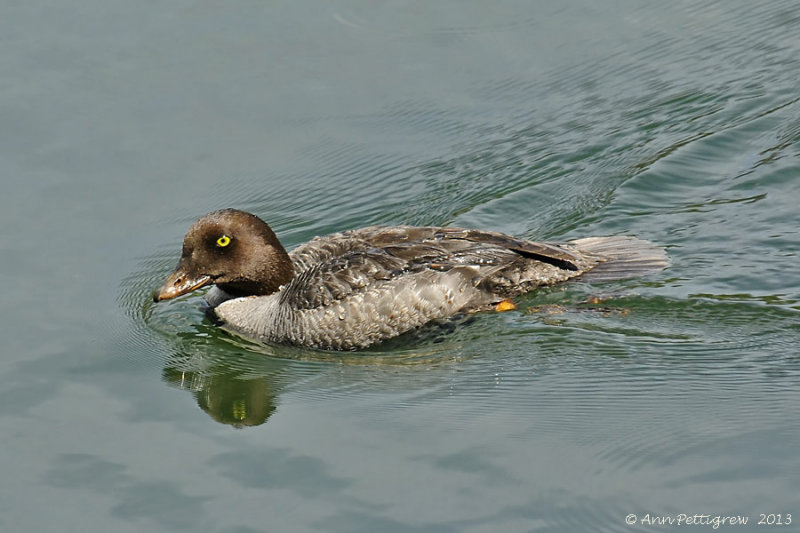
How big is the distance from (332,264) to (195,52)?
17.1ft

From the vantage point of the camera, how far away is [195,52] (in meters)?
14.8

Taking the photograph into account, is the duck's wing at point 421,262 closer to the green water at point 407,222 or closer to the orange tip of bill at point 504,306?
the orange tip of bill at point 504,306

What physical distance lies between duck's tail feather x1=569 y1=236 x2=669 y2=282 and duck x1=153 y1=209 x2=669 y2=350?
0.01 meters

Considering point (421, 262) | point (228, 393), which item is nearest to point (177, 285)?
point (228, 393)

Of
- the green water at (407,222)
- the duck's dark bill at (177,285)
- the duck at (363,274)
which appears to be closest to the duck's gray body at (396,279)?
the duck at (363,274)

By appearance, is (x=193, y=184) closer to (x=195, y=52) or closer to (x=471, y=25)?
(x=195, y=52)

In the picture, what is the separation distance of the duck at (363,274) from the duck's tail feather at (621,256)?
0.04 ft

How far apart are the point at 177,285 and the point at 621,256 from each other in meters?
4.27

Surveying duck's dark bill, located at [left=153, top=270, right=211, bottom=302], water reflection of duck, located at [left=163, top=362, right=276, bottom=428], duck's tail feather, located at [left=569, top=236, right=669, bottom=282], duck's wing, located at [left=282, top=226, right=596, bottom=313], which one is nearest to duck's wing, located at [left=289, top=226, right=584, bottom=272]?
duck's wing, located at [left=282, top=226, right=596, bottom=313]

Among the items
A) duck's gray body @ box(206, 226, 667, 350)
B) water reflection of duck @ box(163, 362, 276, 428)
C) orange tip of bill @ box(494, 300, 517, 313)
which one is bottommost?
water reflection of duck @ box(163, 362, 276, 428)

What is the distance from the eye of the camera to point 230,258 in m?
11.0

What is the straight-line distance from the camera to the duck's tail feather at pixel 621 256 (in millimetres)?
11125

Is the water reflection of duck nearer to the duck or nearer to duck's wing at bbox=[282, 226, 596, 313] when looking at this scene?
the duck

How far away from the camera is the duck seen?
35.0ft
